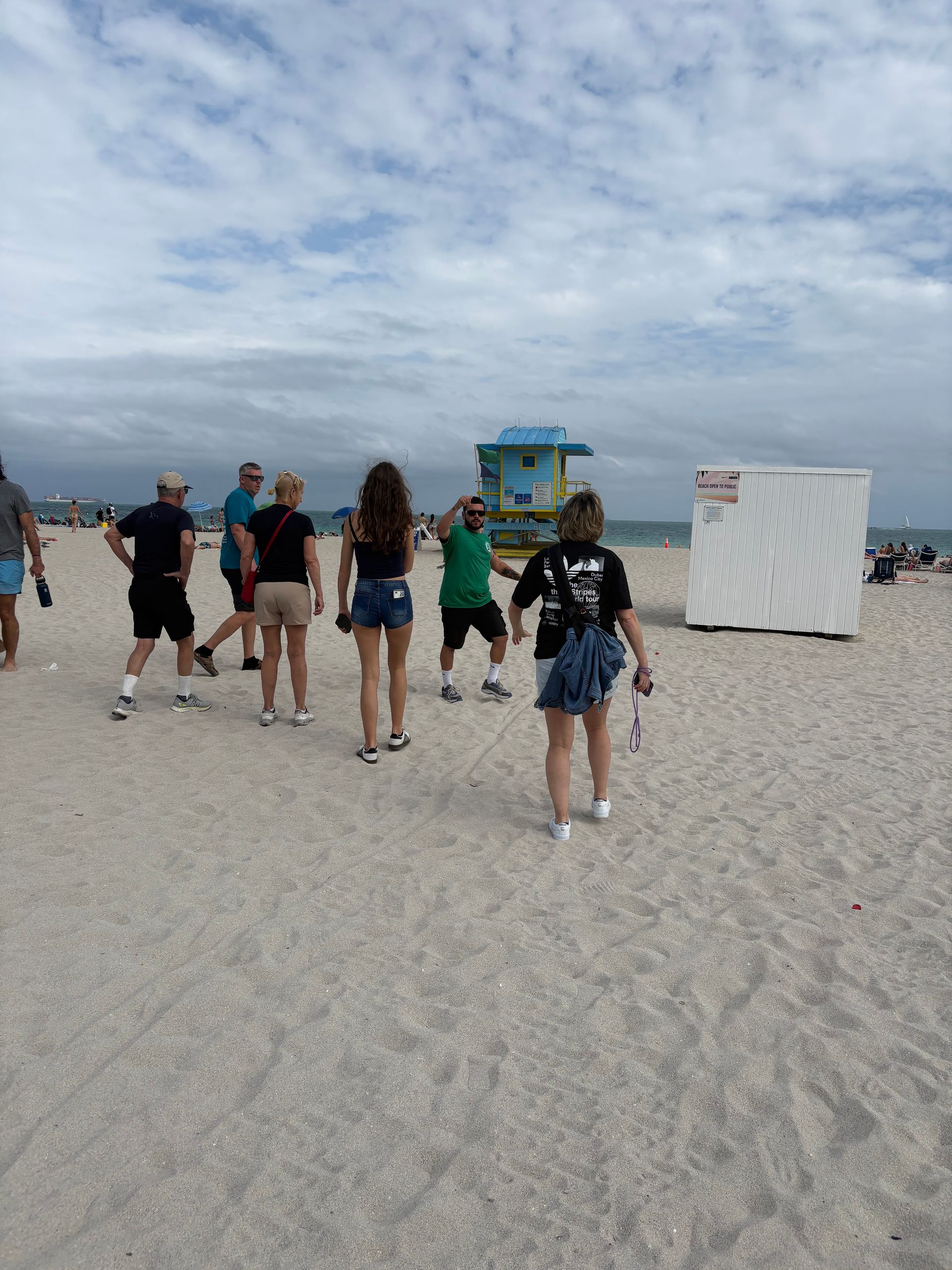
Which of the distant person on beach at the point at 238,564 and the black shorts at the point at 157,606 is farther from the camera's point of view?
the distant person on beach at the point at 238,564

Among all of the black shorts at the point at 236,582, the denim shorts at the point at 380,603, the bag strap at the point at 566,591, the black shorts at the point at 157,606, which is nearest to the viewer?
the bag strap at the point at 566,591

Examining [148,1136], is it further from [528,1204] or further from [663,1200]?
[663,1200]

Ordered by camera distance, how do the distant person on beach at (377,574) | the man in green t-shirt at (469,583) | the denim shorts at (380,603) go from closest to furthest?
the distant person on beach at (377,574) → the denim shorts at (380,603) → the man in green t-shirt at (469,583)

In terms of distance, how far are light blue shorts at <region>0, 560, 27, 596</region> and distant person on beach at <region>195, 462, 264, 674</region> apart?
62.4 inches

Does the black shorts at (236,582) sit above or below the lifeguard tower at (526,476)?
below

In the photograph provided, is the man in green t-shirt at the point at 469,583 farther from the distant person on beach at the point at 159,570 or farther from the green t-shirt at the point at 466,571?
the distant person on beach at the point at 159,570

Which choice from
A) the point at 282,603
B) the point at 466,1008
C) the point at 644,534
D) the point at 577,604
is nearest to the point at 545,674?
the point at 577,604

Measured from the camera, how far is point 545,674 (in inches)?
153

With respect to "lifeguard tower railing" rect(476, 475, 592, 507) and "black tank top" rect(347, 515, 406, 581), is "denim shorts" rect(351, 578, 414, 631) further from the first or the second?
"lifeguard tower railing" rect(476, 475, 592, 507)

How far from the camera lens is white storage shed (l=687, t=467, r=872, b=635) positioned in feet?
34.3

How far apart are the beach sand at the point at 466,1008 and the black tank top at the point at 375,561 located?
126 centimetres

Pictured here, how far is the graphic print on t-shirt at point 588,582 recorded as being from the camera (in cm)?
379

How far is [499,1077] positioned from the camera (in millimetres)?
2387

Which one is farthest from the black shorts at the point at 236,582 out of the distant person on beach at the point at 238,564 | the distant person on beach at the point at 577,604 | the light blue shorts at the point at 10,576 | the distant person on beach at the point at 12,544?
the distant person on beach at the point at 577,604
